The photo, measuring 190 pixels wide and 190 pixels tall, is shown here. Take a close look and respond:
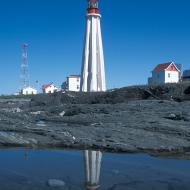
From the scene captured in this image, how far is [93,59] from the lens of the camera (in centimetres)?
4691

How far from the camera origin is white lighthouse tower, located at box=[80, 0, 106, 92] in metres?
47.0

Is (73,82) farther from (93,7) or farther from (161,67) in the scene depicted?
(93,7)

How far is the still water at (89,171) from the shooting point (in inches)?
221

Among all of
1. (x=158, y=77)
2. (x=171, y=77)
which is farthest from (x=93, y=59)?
(x=158, y=77)

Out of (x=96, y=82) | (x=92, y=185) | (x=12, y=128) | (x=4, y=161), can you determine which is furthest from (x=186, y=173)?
(x=96, y=82)

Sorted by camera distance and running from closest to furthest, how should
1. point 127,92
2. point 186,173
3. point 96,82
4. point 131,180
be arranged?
point 131,180 < point 186,173 < point 127,92 < point 96,82

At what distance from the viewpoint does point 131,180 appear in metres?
5.94

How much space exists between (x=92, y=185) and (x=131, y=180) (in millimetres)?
738

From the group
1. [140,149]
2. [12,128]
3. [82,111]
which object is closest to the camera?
[140,149]

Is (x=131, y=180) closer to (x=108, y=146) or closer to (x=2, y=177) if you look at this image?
(x=2, y=177)

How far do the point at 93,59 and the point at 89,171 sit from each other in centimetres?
4080

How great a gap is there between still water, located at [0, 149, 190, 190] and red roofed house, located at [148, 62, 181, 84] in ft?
184

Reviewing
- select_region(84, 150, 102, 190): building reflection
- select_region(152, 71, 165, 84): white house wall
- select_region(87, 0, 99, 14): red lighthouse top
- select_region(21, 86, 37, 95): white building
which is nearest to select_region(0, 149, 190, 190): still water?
select_region(84, 150, 102, 190): building reflection

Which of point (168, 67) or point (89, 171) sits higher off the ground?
point (168, 67)
